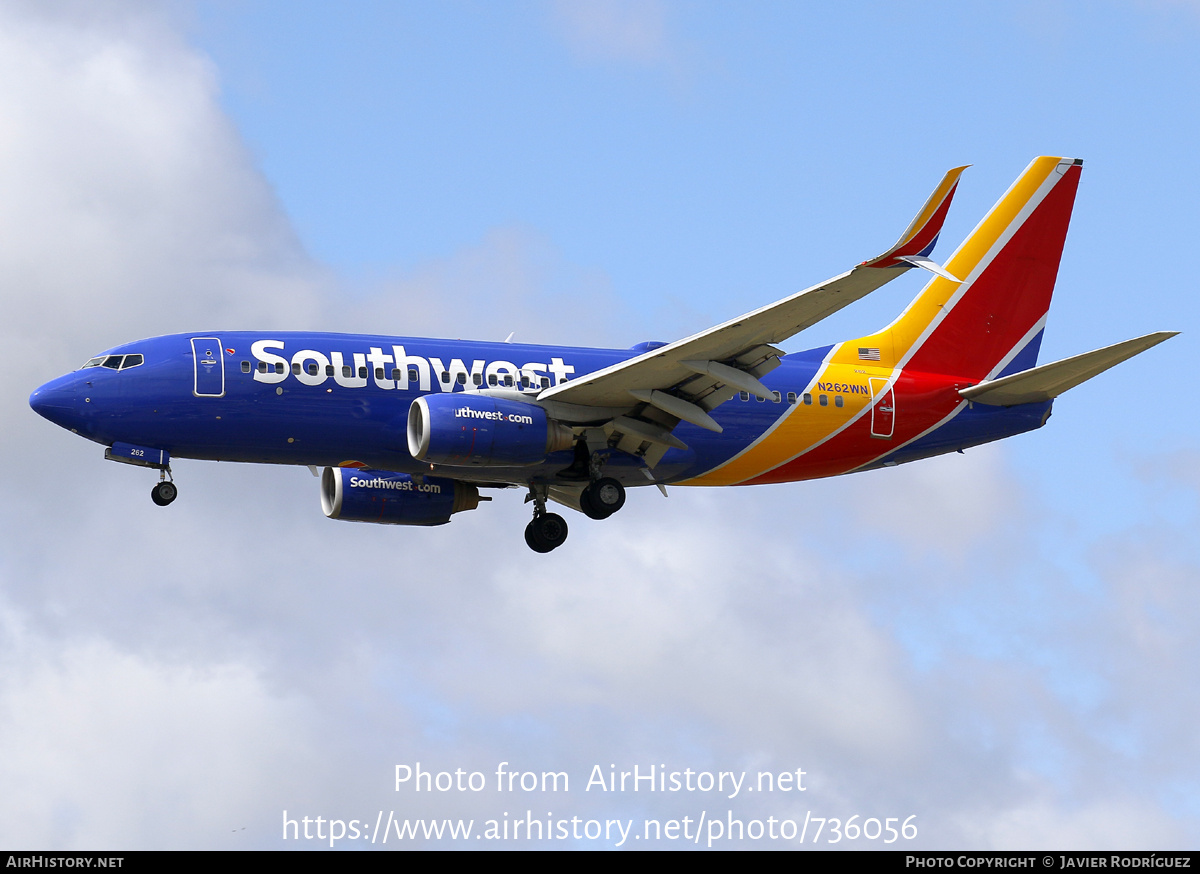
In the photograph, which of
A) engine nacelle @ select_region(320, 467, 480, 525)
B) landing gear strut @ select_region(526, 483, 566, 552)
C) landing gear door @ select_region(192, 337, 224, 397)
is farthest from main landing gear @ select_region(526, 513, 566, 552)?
landing gear door @ select_region(192, 337, 224, 397)

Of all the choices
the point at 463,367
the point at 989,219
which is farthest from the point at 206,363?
the point at 989,219

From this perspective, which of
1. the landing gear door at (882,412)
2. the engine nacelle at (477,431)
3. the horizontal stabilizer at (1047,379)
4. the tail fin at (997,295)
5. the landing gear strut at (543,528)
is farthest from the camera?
the tail fin at (997,295)

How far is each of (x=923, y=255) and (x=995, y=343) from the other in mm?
12839

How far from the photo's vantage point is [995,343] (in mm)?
45656

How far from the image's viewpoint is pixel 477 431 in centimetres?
3766

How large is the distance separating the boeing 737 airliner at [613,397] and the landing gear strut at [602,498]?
5cm

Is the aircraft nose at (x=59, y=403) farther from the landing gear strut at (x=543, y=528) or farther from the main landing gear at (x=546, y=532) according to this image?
the main landing gear at (x=546, y=532)

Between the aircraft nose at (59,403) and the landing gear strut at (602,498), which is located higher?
the aircraft nose at (59,403)

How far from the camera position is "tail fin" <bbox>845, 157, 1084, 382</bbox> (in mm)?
44844

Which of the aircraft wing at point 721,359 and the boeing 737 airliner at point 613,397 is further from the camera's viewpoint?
the boeing 737 airliner at point 613,397

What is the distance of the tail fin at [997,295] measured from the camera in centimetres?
4484

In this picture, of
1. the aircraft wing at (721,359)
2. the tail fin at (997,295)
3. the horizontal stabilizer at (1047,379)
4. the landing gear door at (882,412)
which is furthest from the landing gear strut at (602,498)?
the horizontal stabilizer at (1047,379)

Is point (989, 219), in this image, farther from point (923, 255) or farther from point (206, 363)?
point (206, 363)

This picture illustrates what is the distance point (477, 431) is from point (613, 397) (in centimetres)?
357
